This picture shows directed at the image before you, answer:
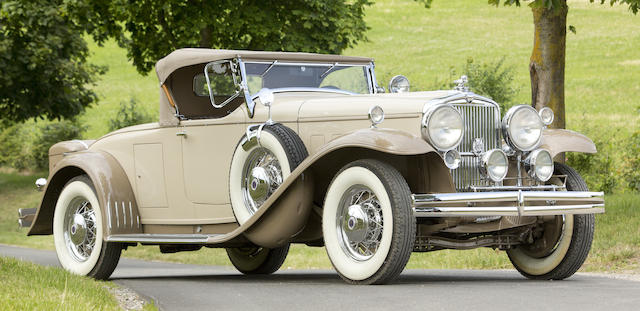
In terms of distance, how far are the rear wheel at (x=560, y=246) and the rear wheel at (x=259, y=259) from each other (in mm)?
2769

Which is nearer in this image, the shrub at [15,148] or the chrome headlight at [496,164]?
the chrome headlight at [496,164]

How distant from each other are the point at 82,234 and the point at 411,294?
4.18 meters

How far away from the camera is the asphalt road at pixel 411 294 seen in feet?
18.9

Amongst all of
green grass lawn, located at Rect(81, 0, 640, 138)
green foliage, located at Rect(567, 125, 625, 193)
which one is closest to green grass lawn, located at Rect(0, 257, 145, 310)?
green foliage, located at Rect(567, 125, 625, 193)

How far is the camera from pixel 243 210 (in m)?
7.91

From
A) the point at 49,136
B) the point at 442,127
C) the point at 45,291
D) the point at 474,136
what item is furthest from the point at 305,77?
the point at 49,136

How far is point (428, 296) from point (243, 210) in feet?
7.45

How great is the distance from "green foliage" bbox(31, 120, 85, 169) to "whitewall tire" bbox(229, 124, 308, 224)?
24615 mm

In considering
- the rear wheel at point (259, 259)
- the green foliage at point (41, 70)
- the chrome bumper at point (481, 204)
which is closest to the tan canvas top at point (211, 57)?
the rear wheel at point (259, 259)

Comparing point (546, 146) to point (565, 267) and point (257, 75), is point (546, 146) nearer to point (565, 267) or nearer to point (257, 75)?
point (565, 267)

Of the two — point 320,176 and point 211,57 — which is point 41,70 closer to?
point 211,57

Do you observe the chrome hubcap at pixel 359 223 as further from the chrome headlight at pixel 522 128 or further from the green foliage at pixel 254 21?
the green foliage at pixel 254 21

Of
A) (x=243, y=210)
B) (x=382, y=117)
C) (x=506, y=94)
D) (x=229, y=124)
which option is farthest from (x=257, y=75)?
(x=506, y=94)

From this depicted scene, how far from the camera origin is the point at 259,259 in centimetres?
981
